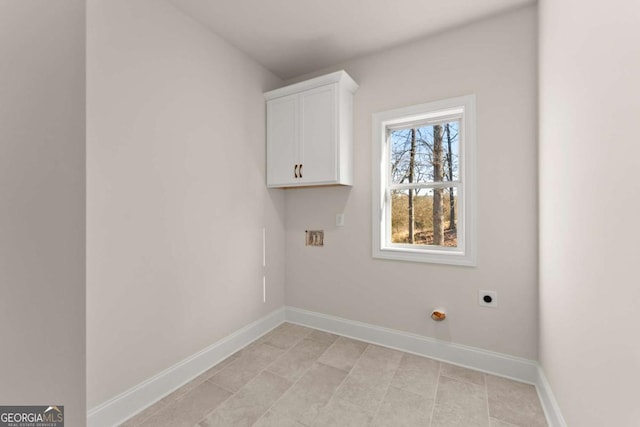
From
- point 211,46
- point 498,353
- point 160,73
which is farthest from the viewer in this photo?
point 211,46

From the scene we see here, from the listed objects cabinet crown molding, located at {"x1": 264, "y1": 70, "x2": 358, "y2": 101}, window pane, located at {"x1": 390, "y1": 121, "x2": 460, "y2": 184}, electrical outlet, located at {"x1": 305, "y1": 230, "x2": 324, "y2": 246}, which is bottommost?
electrical outlet, located at {"x1": 305, "y1": 230, "x2": 324, "y2": 246}

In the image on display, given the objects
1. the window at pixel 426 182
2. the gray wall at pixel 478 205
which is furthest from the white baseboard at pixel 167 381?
the window at pixel 426 182

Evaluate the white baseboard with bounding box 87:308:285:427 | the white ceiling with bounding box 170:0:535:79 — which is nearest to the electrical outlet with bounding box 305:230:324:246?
the white baseboard with bounding box 87:308:285:427

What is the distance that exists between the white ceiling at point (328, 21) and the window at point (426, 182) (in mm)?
571

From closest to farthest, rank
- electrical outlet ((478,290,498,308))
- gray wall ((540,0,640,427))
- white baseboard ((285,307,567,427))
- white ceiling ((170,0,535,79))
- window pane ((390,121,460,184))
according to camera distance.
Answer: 1. gray wall ((540,0,640,427))
2. white baseboard ((285,307,567,427))
3. white ceiling ((170,0,535,79))
4. electrical outlet ((478,290,498,308))
5. window pane ((390,121,460,184))

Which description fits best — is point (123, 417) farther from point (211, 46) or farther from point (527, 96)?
point (527, 96)

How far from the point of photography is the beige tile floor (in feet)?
5.02

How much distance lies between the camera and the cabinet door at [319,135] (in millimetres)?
2297

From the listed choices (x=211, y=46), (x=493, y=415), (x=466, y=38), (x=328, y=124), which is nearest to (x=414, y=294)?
(x=493, y=415)

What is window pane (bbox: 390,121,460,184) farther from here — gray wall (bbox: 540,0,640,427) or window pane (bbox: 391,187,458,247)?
gray wall (bbox: 540,0,640,427)

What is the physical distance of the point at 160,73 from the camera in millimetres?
1764

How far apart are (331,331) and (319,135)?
71.6 inches

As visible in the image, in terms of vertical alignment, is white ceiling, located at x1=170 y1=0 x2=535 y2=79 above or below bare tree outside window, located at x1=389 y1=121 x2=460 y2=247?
above

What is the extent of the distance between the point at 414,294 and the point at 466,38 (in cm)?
202
